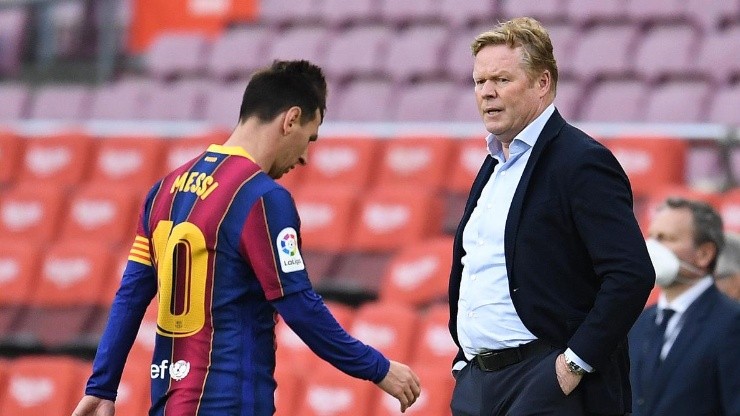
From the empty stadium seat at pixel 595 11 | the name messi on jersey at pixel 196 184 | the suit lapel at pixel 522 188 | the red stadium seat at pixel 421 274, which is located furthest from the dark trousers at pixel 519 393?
the empty stadium seat at pixel 595 11

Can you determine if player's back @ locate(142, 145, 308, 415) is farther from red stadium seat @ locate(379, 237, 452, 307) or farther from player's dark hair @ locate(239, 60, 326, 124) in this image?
red stadium seat @ locate(379, 237, 452, 307)

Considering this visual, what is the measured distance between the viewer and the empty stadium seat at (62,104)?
36.6 feet

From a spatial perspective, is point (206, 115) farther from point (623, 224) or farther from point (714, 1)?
point (623, 224)

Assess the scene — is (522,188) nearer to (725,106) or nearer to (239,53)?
(725,106)

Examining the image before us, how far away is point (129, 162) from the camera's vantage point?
9.36 m

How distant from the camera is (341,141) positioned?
8.67m

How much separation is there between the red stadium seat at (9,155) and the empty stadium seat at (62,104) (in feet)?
4.00

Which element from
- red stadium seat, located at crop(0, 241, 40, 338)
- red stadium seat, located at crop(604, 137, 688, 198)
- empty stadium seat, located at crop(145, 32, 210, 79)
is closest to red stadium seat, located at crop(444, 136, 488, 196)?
red stadium seat, located at crop(604, 137, 688, 198)

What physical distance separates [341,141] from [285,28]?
2.97 m

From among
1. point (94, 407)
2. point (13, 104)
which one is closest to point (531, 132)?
point (94, 407)

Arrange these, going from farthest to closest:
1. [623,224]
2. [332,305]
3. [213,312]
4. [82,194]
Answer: [82,194] → [332,305] → [213,312] → [623,224]

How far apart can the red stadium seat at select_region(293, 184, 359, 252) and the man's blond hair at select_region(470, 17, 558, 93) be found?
14.6 feet

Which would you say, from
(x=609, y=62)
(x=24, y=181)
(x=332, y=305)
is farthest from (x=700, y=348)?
(x=24, y=181)

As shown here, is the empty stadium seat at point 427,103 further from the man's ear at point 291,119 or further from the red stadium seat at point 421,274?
the man's ear at point 291,119
